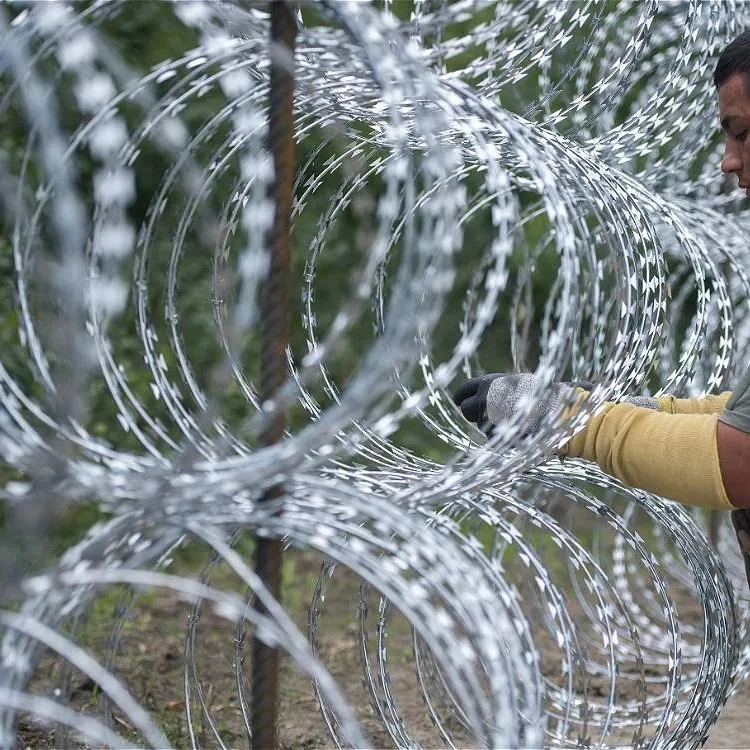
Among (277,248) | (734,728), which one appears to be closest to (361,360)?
(277,248)

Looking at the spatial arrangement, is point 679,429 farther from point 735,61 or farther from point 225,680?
point 225,680

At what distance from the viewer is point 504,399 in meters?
3.06

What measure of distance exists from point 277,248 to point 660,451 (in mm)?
1098

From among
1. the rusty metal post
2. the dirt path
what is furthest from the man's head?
the dirt path

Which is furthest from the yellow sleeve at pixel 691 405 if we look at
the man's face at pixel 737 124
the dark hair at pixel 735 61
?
the dark hair at pixel 735 61

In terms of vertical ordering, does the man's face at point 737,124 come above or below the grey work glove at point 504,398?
above

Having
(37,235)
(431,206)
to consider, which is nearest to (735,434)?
(431,206)

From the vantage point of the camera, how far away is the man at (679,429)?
2703 millimetres

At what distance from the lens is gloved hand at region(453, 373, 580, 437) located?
2.82m

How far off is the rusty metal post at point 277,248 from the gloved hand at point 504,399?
784 millimetres

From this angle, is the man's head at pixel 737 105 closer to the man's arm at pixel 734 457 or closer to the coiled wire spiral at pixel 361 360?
the coiled wire spiral at pixel 361 360

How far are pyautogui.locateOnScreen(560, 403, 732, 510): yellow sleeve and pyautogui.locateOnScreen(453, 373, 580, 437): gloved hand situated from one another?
139mm

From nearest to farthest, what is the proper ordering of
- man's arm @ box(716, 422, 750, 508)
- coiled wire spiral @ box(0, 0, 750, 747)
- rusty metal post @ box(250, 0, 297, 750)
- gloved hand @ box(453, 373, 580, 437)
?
coiled wire spiral @ box(0, 0, 750, 747) < rusty metal post @ box(250, 0, 297, 750) < man's arm @ box(716, 422, 750, 508) < gloved hand @ box(453, 373, 580, 437)

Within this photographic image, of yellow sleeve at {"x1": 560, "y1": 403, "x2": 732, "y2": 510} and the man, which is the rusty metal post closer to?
the man
